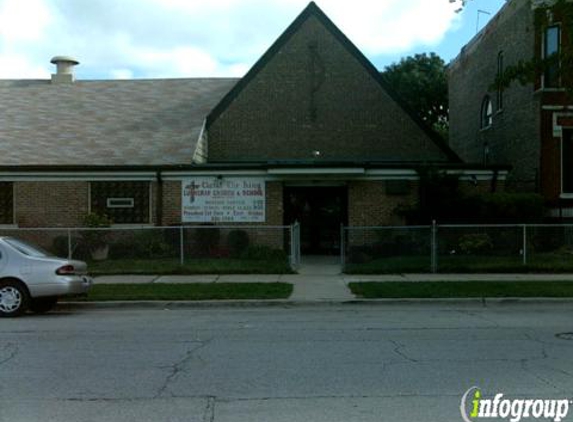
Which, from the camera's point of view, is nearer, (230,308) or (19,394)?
(19,394)

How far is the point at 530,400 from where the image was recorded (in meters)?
6.06

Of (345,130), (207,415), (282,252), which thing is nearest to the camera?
(207,415)

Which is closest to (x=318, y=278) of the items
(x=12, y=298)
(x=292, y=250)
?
(x=292, y=250)

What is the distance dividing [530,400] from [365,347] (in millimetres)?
Result: 2864

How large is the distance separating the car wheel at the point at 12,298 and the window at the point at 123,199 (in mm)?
9603

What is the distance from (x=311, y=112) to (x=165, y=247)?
8.53 metres

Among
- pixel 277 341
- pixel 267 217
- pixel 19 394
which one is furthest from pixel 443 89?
pixel 19 394

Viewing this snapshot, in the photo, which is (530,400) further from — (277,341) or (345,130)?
(345,130)

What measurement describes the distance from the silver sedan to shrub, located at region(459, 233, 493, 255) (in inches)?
404

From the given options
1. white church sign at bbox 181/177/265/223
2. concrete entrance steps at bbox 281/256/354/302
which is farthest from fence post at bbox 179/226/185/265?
white church sign at bbox 181/177/265/223

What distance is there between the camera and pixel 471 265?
17531 mm

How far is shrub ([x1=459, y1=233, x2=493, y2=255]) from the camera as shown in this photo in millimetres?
17875

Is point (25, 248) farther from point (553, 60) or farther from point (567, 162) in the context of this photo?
point (567, 162)

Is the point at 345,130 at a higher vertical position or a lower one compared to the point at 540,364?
higher
